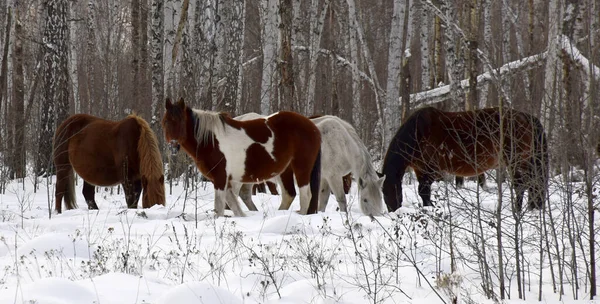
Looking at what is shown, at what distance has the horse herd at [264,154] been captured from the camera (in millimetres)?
7355

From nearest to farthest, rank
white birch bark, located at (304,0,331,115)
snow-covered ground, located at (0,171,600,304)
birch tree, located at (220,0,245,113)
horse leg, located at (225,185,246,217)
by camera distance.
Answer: snow-covered ground, located at (0,171,600,304) → horse leg, located at (225,185,246,217) → birch tree, located at (220,0,245,113) → white birch bark, located at (304,0,331,115)

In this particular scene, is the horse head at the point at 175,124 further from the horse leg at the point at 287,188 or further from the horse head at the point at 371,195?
the horse head at the point at 371,195

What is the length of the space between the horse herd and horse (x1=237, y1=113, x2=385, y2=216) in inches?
0.5

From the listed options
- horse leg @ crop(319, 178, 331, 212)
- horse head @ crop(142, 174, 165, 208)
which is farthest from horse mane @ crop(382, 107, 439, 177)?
horse head @ crop(142, 174, 165, 208)

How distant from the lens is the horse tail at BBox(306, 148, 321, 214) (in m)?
7.73

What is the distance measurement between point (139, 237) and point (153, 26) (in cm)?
688

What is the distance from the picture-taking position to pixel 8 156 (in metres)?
10.9

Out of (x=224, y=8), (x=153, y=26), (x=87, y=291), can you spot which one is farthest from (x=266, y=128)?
(x=224, y=8)

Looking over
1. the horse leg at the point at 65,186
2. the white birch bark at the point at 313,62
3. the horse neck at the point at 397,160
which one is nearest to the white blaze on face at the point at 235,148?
the horse neck at the point at 397,160

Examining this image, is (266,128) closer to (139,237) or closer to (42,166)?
(139,237)

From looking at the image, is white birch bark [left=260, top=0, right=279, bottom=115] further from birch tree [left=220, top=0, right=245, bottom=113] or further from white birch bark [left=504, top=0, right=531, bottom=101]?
white birch bark [left=504, top=0, right=531, bottom=101]

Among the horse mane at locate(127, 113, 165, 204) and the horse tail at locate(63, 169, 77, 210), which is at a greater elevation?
the horse mane at locate(127, 113, 165, 204)

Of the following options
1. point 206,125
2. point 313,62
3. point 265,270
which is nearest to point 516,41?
point 265,270

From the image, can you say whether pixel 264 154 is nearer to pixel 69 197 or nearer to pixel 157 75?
pixel 69 197
